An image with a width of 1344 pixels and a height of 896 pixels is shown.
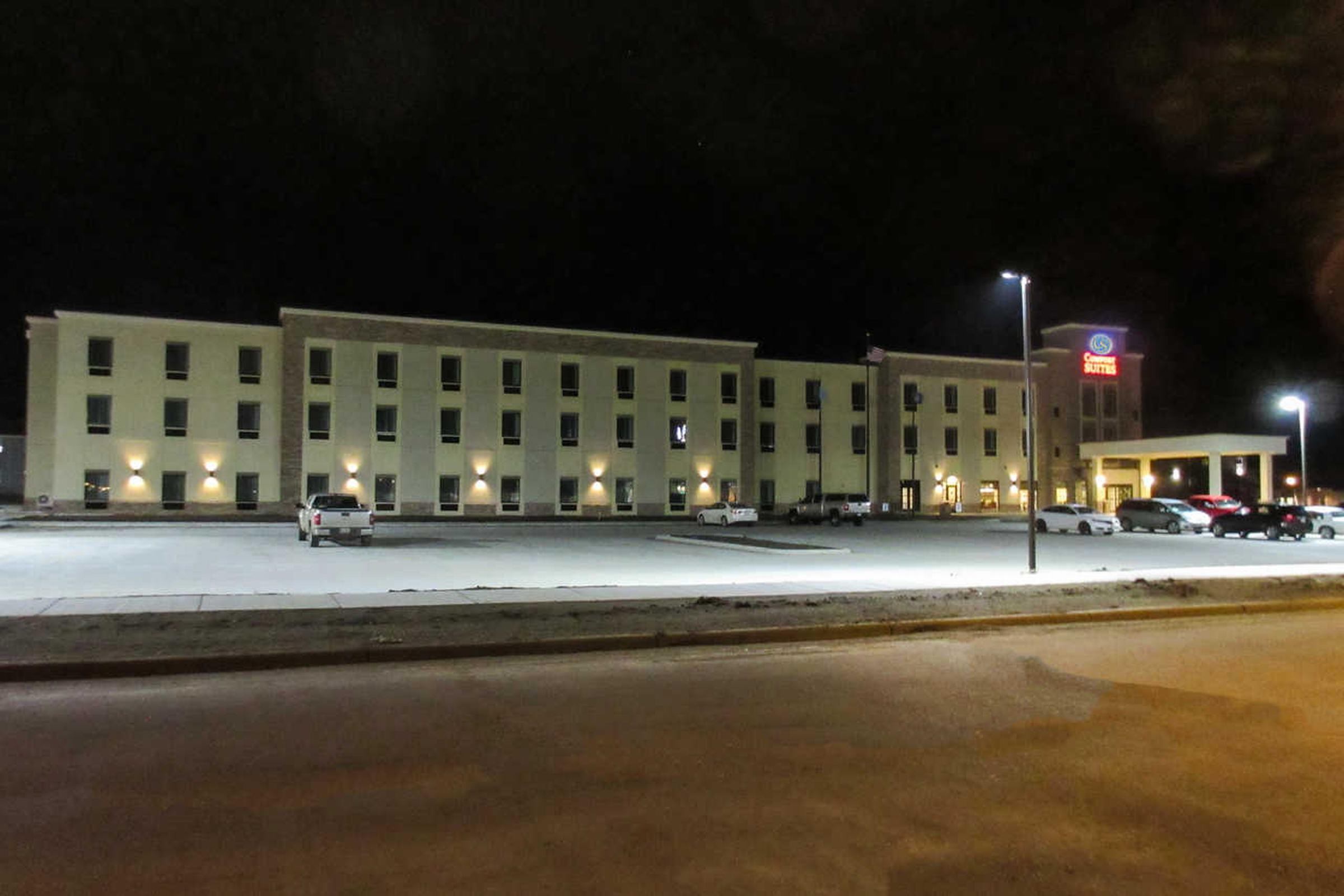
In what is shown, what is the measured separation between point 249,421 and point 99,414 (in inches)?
273

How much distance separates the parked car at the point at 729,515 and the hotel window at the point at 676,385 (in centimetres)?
1349

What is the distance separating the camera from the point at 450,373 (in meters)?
55.3

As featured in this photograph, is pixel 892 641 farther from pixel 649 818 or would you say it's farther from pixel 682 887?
pixel 682 887

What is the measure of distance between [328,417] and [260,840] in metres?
50.1

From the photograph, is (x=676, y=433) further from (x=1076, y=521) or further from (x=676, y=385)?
(x=1076, y=521)

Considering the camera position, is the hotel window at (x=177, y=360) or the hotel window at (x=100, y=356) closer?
the hotel window at (x=100, y=356)

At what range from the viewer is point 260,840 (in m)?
5.29

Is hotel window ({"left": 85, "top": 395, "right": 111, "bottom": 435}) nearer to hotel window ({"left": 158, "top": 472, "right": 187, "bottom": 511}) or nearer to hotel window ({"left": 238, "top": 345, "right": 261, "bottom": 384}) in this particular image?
hotel window ({"left": 158, "top": 472, "right": 187, "bottom": 511})

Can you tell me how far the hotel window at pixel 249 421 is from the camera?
51.9 meters

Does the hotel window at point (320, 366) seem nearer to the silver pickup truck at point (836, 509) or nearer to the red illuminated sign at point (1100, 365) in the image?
the silver pickup truck at point (836, 509)

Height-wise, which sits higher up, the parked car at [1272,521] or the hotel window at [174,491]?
the hotel window at [174,491]

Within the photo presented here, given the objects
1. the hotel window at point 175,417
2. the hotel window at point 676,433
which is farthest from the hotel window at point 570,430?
the hotel window at point 175,417

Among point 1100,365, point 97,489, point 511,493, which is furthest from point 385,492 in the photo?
point 1100,365

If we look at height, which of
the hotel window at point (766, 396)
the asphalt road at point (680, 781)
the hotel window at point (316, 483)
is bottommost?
the asphalt road at point (680, 781)
